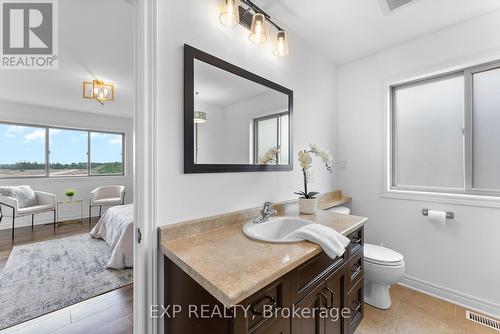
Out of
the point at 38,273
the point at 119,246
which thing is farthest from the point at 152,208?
the point at 38,273

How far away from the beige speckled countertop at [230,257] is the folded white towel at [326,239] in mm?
30

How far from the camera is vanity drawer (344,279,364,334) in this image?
1.34 m

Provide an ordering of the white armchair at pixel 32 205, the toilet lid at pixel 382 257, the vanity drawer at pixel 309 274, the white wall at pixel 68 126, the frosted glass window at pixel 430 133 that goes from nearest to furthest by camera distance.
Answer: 1. the vanity drawer at pixel 309 274
2. the toilet lid at pixel 382 257
3. the frosted glass window at pixel 430 133
4. the white armchair at pixel 32 205
5. the white wall at pixel 68 126

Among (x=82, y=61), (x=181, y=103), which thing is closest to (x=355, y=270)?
(x=181, y=103)

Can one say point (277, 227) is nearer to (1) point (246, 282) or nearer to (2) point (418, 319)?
(1) point (246, 282)

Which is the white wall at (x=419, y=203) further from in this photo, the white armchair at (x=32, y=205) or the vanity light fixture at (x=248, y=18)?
the white armchair at (x=32, y=205)

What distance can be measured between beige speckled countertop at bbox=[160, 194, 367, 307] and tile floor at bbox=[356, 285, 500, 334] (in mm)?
927

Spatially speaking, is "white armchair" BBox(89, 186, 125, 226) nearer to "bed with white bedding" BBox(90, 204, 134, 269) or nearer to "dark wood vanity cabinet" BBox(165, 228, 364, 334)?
"bed with white bedding" BBox(90, 204, 134, 269)

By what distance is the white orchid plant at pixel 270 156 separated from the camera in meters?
1.57

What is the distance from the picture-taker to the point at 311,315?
999 mm

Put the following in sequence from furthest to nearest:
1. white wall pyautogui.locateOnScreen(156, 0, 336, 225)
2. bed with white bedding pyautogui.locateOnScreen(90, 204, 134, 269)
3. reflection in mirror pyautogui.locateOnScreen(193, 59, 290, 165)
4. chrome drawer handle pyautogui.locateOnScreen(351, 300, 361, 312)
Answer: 1. bed with white bedding pyautogui.locateOnScreen(90, 204, 134, 269)
2. chrome drawer handle pyautogui.locateOnScreen(351, 300, 361, 312)
3. reflection in mirror pyautogui.locateOnScreen(193, 59, 290, 165)
4. white wall pyautogui.locateOnScreen(156, 0, 336, 225)

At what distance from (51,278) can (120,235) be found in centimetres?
69

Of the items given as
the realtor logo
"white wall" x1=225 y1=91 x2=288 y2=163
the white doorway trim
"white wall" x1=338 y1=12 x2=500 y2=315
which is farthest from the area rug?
"white wall" x1=338 y1=12 x2=500 y2=315

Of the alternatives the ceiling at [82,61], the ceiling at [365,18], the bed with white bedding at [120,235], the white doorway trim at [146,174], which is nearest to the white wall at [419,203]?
the ceiling at [365,18]
